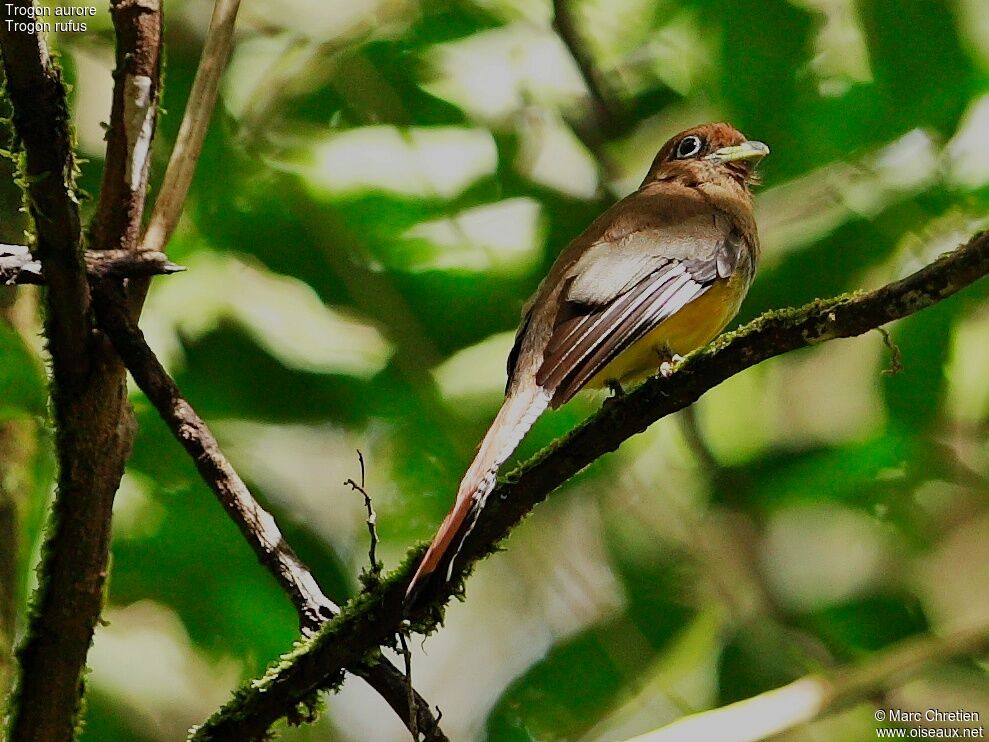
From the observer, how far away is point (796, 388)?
443cm

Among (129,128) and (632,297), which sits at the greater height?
(129,128)

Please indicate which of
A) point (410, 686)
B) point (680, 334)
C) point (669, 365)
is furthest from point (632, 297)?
point (410, 686)

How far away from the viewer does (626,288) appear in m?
3.18

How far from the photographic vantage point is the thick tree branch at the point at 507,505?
2117 millimetres

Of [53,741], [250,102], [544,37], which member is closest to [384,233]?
[250,102]

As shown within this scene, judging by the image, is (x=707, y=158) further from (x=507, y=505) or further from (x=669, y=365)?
(x=507, y=505)

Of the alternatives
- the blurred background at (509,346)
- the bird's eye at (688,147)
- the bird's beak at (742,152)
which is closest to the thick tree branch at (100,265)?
the blurred background at (509,346)

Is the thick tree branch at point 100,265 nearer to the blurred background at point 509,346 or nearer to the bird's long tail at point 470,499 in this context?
the bird's long tail at point 470,499

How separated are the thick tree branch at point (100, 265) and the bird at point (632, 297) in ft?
2.64

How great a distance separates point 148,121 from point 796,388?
109 inches

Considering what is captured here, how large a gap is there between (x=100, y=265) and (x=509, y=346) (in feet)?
6.58

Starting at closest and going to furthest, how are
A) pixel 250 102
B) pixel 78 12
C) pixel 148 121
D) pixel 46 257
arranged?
pixel 46 257 → pixel 148 121 → pixel 78 12 → pixel 250 102

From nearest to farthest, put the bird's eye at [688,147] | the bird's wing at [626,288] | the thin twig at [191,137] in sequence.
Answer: the thin twig at [191,137], the bird's wing at [626,288], the bird's eye at [688,147]

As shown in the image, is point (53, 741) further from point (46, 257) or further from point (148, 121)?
point (148, 121)
